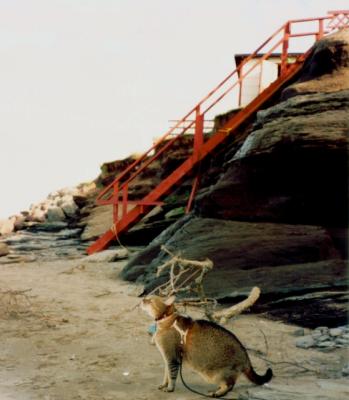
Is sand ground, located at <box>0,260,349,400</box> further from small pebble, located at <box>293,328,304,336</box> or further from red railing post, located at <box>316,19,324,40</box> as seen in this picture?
red railing post, located at <box>316,19,324,40</box>

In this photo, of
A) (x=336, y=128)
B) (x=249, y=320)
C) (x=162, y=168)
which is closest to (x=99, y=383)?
(x=249, y=320)

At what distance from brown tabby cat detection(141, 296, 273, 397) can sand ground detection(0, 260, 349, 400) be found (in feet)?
0.50

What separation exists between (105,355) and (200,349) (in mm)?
2022

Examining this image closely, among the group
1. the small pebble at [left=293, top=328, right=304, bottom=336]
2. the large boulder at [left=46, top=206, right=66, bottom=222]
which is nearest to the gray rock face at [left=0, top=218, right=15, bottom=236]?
the large boulder at [left=46, top=206, right=66, bottom=222]

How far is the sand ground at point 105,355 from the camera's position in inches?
184

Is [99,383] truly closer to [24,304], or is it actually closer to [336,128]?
[24,304]

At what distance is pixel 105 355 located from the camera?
6.20 m

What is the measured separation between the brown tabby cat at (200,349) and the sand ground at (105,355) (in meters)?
0.15

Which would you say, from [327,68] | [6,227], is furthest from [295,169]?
[6,227]

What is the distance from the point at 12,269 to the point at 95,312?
680 cm

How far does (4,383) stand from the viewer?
200 inches

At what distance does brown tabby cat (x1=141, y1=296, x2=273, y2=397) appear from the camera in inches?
177

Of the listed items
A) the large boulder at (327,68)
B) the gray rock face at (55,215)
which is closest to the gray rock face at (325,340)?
the large boulder at (327,68)

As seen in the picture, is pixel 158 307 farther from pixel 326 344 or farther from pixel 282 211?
pixel 282 211
